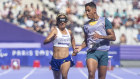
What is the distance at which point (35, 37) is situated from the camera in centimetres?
2184

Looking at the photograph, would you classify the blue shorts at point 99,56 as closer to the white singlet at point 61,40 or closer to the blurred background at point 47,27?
the white singlet at point 61,40

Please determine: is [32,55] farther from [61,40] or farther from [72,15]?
[61,40]

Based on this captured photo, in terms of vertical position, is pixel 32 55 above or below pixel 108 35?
below

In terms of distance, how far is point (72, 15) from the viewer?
23484mm

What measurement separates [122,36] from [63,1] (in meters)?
3.99

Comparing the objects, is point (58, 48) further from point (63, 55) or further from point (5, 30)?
point (5, 30)

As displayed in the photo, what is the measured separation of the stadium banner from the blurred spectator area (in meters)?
1.80

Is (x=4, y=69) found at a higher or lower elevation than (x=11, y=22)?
lower

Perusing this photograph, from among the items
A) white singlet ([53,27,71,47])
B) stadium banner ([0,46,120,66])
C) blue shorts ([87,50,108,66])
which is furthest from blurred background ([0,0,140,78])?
blue shorts ([87,50,108,66])

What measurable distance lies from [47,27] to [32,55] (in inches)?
95.6

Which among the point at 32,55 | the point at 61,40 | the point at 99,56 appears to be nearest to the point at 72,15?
the point at 32,55

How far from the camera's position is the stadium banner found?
20.6m

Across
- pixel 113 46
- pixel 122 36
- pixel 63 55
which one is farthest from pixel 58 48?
pixel 122 36

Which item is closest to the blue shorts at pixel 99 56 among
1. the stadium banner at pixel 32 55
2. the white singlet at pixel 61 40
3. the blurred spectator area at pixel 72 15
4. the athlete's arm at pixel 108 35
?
the athlete's arm at pixel 108 35
